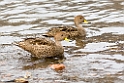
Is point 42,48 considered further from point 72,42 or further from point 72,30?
point 72,30

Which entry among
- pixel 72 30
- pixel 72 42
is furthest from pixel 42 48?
pixel 72 30

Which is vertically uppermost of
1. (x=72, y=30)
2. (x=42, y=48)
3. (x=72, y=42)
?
(x=42, y=48)

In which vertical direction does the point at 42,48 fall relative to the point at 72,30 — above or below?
above

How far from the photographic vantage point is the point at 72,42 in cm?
1311

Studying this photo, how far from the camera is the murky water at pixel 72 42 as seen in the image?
962cm

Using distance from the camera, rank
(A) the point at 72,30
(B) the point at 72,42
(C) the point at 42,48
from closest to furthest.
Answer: (C) the point at 42,48 < (B) the point at 72,42 < (A) the point at 72,30

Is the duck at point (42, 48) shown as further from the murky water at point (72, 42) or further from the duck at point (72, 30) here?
the duck at point (72, 30)

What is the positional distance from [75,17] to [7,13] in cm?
291

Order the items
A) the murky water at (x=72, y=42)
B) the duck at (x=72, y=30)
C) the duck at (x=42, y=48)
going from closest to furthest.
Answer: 1. the murky water at (x=72, y=42)
2. the duck at (x=42, y=48)
3. the duck at (x=72, y=30)

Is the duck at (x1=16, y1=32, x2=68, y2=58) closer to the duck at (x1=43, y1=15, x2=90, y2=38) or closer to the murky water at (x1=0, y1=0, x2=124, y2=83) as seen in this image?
the murky water at (x1=0, y1=0, x2=124, y2=83)

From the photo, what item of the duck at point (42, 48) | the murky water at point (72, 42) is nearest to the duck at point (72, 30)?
the murky water at point (72, 42)

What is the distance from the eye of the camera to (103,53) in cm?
1136

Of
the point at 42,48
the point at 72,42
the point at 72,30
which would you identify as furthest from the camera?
the point at 72,30

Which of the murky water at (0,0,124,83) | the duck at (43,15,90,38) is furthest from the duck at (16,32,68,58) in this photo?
the duck at (43,15,90,38)
